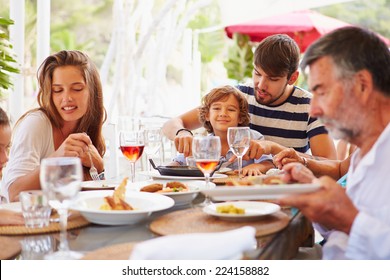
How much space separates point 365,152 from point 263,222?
450 millimetres

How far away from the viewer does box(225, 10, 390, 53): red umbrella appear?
26.2ft

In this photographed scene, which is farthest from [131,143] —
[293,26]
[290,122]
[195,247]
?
[293,26]

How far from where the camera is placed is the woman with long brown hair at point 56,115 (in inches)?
103

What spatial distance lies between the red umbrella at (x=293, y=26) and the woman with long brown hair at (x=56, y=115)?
5.38 m

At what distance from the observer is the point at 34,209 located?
1.64 meters

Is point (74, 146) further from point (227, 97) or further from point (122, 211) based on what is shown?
point (227, 97)

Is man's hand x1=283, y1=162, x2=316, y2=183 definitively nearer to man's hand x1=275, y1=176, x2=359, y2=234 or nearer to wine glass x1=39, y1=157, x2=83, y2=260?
man's hand x1=275, y1=176, x2=359, y2=234

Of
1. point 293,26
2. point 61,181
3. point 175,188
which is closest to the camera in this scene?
point 61,181

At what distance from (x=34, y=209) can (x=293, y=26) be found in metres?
6.86

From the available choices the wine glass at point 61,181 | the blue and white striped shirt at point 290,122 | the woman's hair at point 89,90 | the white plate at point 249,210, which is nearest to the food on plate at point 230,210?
the white plate at point 249,210
